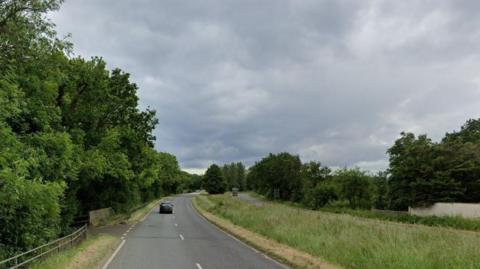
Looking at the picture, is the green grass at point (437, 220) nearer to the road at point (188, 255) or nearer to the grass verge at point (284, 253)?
the grass verge at point (284, 253)

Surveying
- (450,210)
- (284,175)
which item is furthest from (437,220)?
(284,175)

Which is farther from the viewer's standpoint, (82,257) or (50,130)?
(50,130)

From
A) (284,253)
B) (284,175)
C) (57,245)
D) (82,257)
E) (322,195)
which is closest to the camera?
(82,257)

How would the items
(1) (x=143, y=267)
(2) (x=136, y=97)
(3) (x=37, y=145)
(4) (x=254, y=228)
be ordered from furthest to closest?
(2) (x=136, y=97) < (4) (x=254, y=228) < (3) (x=37, y=145) < (1) (x=143, y=267)

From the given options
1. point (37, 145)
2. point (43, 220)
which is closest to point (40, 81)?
point (37, 145)

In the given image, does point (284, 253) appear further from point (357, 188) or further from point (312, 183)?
point (312, 183)

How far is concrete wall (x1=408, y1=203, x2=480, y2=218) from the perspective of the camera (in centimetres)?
4331

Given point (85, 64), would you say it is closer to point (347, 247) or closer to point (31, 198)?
point (31, 198)

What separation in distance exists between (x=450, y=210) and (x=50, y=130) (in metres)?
38.1

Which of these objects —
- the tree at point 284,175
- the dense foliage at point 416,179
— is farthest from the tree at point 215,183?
the dense foliage at point 416,179

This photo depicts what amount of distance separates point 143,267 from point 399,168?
4582 cm

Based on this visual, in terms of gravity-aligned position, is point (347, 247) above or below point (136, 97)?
below

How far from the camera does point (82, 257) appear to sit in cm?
1758

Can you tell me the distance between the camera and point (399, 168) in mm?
56312
